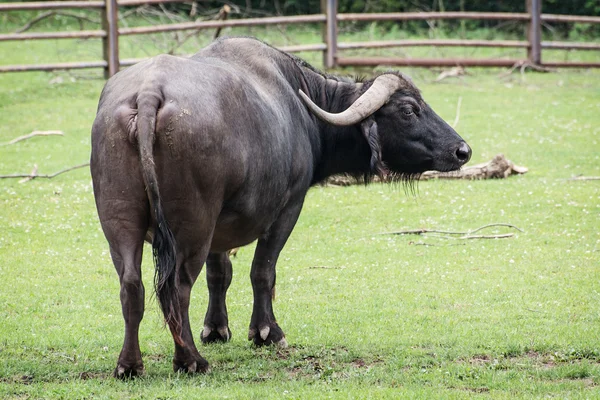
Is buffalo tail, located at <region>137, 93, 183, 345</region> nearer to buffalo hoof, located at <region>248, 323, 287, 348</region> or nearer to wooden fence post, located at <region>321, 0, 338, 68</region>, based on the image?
buffalo hoof, located at <region>248, 323, 287, 348</region>

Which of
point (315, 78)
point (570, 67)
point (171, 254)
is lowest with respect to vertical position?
point (570, 67)

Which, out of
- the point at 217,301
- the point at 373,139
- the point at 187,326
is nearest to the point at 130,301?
the point at 187,326

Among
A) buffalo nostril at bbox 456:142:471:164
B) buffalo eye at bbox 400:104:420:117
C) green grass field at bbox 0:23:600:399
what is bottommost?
green grass field at bbox 0:23:600:399

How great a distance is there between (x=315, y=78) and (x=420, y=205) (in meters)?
4.70

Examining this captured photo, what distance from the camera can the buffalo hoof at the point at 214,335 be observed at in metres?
7.83

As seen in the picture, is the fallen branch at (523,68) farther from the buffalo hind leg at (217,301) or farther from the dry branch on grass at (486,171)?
the buffalo hind leg at (217,301)

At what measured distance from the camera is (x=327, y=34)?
21.6 metres

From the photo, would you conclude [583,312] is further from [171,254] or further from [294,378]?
[171,254]

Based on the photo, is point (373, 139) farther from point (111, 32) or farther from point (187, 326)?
point (111, 32)

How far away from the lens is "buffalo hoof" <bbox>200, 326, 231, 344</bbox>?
783 centimetres

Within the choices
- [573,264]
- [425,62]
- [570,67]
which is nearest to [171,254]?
[573,264]

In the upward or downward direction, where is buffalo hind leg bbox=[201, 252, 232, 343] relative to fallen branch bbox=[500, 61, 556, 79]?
upward

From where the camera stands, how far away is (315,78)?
8594mm

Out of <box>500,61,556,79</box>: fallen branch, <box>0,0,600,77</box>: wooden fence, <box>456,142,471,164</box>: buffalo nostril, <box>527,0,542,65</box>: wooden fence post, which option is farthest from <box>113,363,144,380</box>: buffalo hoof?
<box>527,0,542,65</box>: wooden fence post
